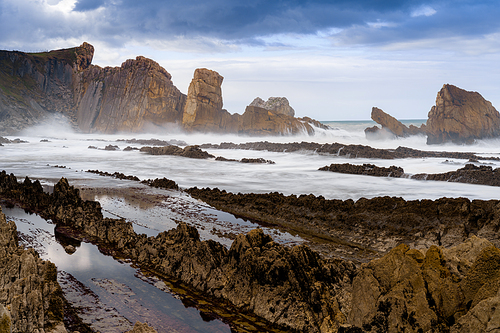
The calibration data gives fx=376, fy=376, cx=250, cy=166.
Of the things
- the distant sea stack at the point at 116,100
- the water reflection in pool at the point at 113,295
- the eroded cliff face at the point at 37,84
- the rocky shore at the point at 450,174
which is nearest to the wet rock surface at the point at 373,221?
the water reflection in pool at the point at 113,295

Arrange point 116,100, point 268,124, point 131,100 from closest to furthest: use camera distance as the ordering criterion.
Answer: point 268,124
point 131,100
point 116,100

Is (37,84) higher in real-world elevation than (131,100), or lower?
higher

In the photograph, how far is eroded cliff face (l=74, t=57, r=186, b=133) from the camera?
242ft

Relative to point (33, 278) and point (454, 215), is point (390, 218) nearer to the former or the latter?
point (454, 215)

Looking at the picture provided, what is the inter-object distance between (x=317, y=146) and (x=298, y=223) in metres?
26.2

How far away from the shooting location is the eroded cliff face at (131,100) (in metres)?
73.6

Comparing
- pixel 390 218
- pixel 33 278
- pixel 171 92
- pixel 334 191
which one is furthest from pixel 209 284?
pixel 171 92

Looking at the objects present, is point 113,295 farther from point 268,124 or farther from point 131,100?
point 131,100

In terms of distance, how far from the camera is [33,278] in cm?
460

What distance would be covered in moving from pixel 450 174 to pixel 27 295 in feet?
64.4

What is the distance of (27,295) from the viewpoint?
4293 mm

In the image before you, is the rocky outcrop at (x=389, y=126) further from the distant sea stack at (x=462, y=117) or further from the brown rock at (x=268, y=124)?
the brown rock at (x=268, y=124)

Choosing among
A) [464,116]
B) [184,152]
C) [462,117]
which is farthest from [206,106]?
[464,116]

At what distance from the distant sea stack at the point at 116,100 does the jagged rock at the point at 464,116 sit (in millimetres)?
22969
